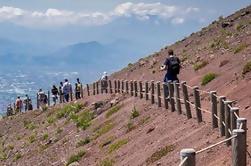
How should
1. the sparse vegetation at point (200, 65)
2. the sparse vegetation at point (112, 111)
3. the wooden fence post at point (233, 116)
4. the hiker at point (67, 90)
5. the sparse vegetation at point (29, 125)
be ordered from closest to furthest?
the wooden fence post at point (233, 116) → the sparse vegetation at point (112, 111) → the sparse vegetation at point (200, 65) → the sparse vegetation at point (29, 125) → the hiker at point (67, 90)

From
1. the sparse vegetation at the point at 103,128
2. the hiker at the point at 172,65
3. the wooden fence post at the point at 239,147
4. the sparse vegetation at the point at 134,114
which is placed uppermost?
the hiker at the point at 172,65

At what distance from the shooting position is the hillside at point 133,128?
17.8 meters

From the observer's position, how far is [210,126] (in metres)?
17.3

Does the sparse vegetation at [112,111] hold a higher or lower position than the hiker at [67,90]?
lower

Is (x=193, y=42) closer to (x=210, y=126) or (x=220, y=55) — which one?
(x=220, y=55)

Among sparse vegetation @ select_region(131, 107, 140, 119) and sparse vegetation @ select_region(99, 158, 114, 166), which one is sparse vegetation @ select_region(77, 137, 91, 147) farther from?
sparse vegetation @ select_region(99, 158, 114, 166)

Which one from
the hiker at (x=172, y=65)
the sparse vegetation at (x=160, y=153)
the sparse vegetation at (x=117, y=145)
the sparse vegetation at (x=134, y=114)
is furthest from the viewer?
the sparse vegetation at (x=134, y=114)

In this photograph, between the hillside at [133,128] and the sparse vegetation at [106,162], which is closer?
the hillside at [133,128]

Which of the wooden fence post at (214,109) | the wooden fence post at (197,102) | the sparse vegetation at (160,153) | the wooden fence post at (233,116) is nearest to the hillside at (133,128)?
the sparse vegetation at (160,153)

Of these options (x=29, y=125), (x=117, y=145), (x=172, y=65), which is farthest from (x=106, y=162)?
(x=29, y=125)

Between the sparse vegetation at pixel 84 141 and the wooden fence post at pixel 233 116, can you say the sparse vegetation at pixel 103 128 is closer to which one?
the sparse vegetation at pixel 84 141

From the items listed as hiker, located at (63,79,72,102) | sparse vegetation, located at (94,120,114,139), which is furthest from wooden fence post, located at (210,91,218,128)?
hiker, located at (63,79,72,102)

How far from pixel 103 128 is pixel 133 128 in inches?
168

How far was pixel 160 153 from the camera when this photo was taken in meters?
17.7
